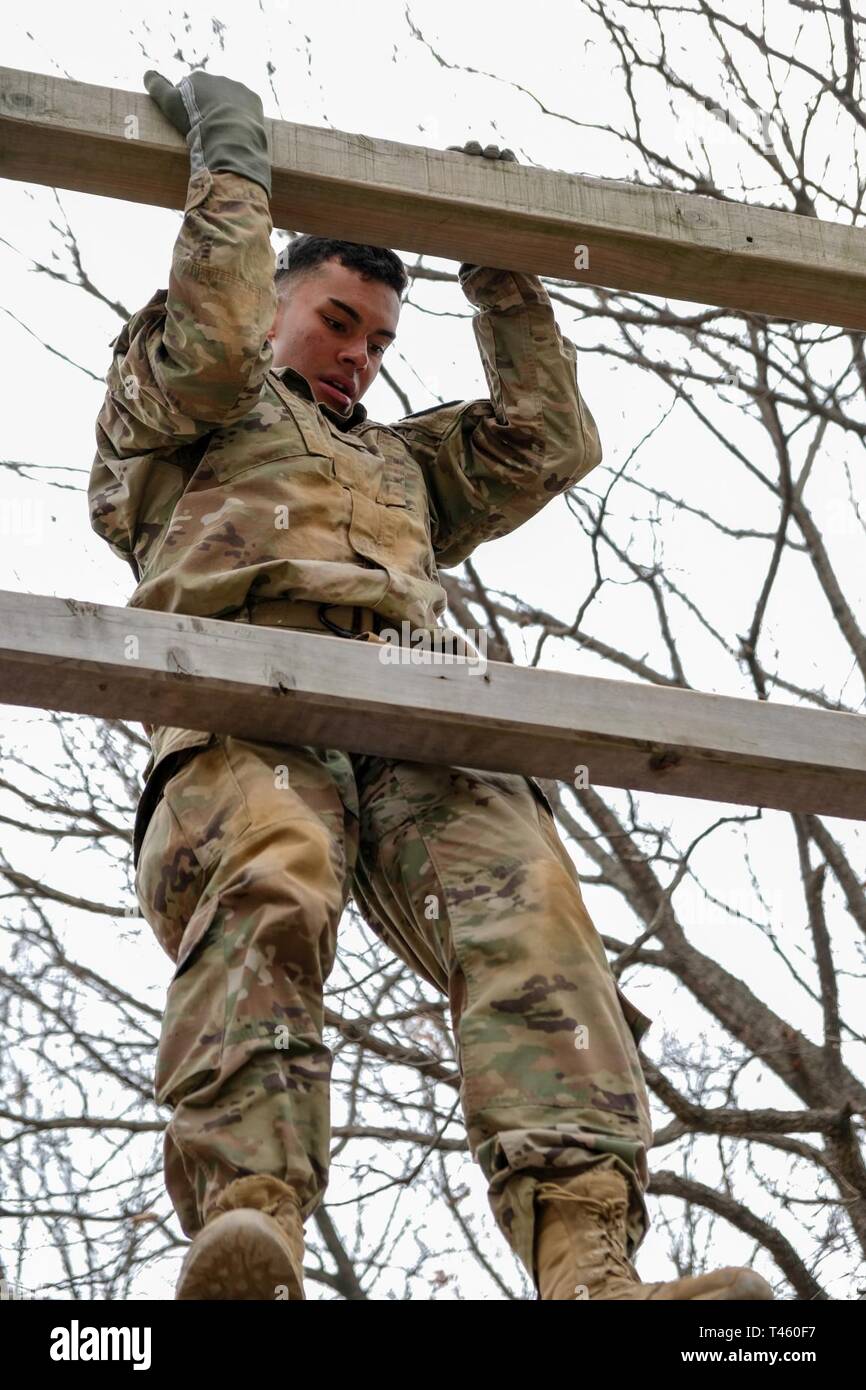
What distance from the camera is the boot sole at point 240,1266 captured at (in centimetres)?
218

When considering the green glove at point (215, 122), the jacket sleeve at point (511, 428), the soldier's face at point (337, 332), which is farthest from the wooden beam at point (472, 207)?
the soldier's face at point (337, 332)

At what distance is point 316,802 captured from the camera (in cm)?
A: 283

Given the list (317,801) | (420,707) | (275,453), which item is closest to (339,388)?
(275,453)

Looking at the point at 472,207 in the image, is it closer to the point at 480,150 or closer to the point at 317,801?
the point at 480,150

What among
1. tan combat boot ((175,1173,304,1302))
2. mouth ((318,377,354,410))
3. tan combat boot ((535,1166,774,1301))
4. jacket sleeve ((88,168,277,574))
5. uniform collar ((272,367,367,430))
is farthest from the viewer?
mouth ((318,377,354,410))

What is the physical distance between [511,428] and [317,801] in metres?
0.94

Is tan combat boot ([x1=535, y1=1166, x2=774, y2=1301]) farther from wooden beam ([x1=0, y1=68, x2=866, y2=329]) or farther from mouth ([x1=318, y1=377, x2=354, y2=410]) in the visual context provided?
mouth ([x1=318, y1=377, x2=354, y2=410])

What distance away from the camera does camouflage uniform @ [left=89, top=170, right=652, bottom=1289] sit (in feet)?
→ 8.39

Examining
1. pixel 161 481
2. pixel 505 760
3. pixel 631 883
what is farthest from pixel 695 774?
pixel 631 883

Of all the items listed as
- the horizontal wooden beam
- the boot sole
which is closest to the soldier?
the boot sole

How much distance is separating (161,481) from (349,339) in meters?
0.50

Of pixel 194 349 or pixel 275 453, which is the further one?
pixel 275 453

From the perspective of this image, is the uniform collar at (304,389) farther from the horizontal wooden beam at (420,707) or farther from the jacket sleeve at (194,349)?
the horizontal wooden beam at (420,707)
